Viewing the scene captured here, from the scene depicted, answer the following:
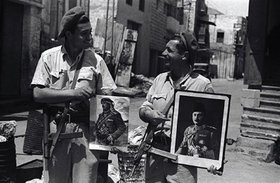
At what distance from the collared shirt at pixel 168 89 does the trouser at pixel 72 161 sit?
60 centimetres

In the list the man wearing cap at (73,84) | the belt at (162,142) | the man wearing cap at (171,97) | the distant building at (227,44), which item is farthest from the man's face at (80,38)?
the distant building at (227,44)

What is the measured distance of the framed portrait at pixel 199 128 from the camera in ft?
9.03

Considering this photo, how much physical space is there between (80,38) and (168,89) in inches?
31.2

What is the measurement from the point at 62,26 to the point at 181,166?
137 centimetres

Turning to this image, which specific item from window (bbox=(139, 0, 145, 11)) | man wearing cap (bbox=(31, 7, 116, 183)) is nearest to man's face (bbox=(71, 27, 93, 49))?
man wearing cap (bbox=(31, 7, 116, 183))

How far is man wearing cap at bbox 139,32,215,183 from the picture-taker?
2.90 metres

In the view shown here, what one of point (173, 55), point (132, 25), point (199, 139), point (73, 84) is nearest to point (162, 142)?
point (199, 139)

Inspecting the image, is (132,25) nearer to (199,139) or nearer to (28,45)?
(28,45)

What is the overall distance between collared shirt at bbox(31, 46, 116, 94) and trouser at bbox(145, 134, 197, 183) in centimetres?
66

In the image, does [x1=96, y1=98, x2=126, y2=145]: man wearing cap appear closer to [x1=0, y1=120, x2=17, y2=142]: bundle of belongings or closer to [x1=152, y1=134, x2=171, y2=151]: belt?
[x1=152, y1=134, x2=171, y2=151]: belt

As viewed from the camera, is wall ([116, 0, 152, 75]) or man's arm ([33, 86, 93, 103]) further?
wall ([116, 0, 152, 75])

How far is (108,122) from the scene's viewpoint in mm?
2832

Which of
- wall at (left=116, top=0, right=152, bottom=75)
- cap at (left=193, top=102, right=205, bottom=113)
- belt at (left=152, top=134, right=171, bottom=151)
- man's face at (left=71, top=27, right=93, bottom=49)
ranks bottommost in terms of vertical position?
belt at (left=152, top=134, right=171, bottom=151)

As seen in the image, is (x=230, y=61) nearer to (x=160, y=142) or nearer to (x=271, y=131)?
(x=271, y=131)
